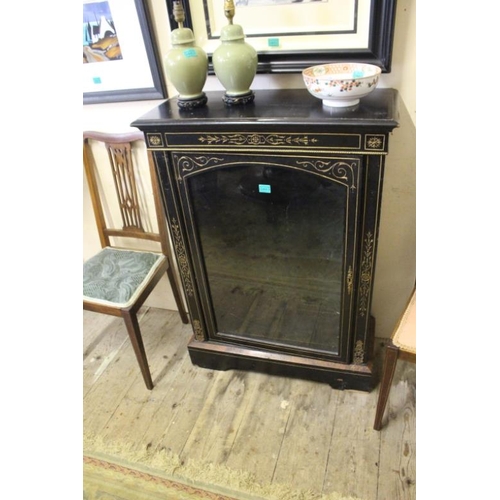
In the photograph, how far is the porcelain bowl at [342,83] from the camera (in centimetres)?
102

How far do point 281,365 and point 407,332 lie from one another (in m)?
0.56

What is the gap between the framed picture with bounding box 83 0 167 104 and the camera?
133 centimetres

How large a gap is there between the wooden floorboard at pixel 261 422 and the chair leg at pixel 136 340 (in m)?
0.08

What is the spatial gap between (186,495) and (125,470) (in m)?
0.25

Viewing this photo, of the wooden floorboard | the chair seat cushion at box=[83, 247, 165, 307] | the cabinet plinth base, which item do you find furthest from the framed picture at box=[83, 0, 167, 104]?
the wooden floorboard

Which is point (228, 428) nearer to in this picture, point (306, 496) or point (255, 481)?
point (255, 481)

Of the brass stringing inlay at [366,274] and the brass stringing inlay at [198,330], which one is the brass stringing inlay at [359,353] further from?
the brass stringing inlay at [198,330]

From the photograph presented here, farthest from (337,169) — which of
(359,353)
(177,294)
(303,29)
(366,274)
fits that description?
(177,294)

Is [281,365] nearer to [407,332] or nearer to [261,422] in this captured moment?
[261,422]

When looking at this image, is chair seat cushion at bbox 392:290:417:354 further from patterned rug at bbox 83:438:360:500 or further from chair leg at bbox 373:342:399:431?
patterned rug at bbox 83:438:360:500

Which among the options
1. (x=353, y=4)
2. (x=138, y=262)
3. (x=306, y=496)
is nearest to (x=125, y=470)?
(x=306, y=496)

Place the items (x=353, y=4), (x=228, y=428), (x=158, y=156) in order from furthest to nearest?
1. (x=228, y=428)
2. (x=158, y=156)
3. (x=353, y=4)

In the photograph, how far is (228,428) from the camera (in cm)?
148

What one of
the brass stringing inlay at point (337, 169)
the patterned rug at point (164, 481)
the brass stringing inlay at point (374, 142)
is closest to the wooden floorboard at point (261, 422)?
the patterned rug at point (164, 481)
